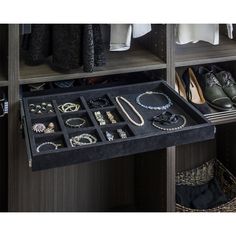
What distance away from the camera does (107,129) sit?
4.69 feet

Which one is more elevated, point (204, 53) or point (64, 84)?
point (204, 53)

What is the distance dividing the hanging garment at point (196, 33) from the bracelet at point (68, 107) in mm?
461

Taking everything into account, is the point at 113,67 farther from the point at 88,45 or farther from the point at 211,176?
the point at 211,176

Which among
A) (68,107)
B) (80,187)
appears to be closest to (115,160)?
(80,187)

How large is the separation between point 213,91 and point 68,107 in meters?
0.63

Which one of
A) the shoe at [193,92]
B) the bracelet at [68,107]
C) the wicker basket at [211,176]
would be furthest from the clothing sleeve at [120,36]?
the wicker basket at [211,176]

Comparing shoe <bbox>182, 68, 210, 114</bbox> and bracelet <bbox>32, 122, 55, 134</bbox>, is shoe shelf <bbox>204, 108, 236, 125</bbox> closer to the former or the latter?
shoe <bbox>182, 68, 210, 114</bbox>

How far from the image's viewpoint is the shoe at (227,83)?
1868 millimetres

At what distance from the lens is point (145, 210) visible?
2041mm

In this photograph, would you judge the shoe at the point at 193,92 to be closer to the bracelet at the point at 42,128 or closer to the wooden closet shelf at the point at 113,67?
the wooden closet shelf at the point at 113,67

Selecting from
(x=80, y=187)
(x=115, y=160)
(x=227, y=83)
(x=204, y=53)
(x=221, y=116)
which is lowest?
(x=80, y=187)

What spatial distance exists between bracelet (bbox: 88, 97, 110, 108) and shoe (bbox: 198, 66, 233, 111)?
18.6 inches

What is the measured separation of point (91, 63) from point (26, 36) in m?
0.26

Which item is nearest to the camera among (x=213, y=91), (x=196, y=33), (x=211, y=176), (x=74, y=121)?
(x=74, y=121)
